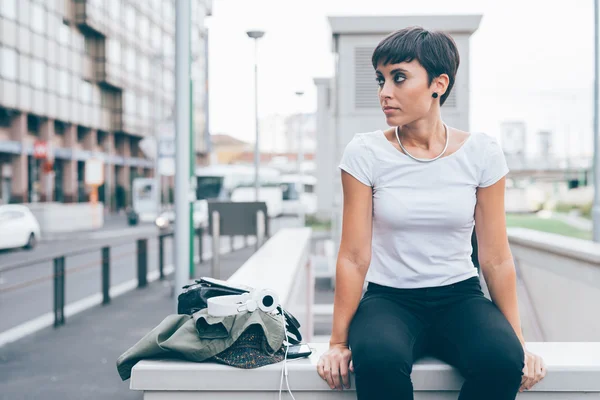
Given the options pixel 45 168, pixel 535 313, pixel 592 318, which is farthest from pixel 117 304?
pixel 45 168

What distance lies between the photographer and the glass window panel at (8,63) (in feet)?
113

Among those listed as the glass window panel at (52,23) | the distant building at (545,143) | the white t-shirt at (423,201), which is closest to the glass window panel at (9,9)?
the glass window panel at (52,23)

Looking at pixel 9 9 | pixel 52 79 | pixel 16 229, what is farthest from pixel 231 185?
pixel 16 229

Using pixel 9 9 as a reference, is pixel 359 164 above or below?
below

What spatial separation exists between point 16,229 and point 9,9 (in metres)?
17.8

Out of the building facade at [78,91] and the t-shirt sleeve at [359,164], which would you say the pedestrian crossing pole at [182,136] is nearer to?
the t-shirt sleeve at [359,164]

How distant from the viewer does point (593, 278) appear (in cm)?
518

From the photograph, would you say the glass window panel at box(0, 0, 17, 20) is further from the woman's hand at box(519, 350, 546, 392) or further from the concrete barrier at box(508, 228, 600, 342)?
the woman's hand at box(519, 350, 546, 392)

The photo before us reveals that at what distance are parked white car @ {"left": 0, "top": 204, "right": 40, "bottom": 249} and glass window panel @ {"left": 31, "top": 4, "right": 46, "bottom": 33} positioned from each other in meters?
19.1

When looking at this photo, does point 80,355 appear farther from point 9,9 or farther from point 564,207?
point 564,207

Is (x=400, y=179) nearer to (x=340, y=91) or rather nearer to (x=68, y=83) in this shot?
(x=340, y=91)

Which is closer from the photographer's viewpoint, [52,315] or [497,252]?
[497,252]

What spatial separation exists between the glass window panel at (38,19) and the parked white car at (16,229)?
19095 mm

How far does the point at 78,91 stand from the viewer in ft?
148
